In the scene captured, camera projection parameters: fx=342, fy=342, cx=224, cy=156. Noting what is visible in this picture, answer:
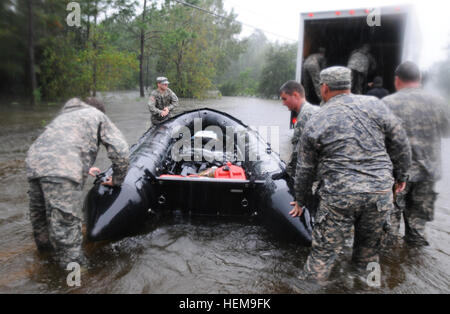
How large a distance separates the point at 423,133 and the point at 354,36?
488 cm

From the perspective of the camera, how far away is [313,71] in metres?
6.90

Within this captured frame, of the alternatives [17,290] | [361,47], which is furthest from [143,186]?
[361,47]

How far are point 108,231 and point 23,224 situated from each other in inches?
54.1

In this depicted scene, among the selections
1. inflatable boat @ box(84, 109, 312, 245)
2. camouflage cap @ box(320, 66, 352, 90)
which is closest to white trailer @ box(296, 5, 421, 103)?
inflatable boat @ box(84, 109, 312, 245)

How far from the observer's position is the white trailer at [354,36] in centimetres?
620

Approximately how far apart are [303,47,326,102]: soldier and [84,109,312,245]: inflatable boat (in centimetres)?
272

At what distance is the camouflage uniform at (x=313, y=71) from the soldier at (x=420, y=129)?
3692 millimetres

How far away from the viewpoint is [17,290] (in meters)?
2.59

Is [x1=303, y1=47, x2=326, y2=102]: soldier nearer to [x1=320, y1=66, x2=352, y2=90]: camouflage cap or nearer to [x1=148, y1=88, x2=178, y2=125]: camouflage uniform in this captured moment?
[x1=148, y1=88, x2=178, y2=125]: camouflage uniform

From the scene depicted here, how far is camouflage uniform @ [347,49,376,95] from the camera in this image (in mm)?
6711

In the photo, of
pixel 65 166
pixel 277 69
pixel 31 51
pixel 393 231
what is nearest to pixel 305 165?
pixel 393 231

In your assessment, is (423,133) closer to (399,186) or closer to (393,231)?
(399,186)
